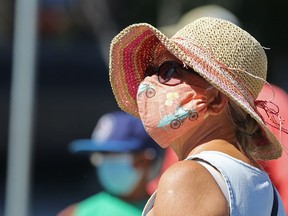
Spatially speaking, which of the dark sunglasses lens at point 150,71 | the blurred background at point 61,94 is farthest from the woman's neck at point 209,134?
the blurred background at point 61,94

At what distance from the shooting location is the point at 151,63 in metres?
2.77

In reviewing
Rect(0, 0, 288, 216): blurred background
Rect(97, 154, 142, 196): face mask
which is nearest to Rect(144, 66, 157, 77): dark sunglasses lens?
Rect(97, 154, 142, 196): face mask

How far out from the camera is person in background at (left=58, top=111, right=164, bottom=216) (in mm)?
4711

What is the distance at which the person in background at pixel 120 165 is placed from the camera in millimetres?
4711

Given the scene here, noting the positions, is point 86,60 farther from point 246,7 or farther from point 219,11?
point 219,11

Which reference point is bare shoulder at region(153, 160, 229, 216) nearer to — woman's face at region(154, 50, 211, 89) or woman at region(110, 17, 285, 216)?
woman at region(110, 17, 285, 216)

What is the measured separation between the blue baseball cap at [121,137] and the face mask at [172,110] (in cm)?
232

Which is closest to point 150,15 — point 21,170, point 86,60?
point 86,60

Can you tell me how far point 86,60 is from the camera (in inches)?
613

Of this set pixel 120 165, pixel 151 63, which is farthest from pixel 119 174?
pixel 151 63

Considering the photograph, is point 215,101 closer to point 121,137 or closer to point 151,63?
point 151,63

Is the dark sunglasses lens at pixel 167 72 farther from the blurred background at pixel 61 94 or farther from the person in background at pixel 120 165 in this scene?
the blurred background at pixel 61 94

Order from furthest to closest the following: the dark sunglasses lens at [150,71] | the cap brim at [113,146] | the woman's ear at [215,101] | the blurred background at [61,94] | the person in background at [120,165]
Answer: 1. the blurred background at [61,94]
2. the cap brim at [113,146]
3. the person in background at [120,165]
4. the dark sunglasses lens at [150,71]
5. the woman's ear at [215,101]

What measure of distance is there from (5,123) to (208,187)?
1303 cm
